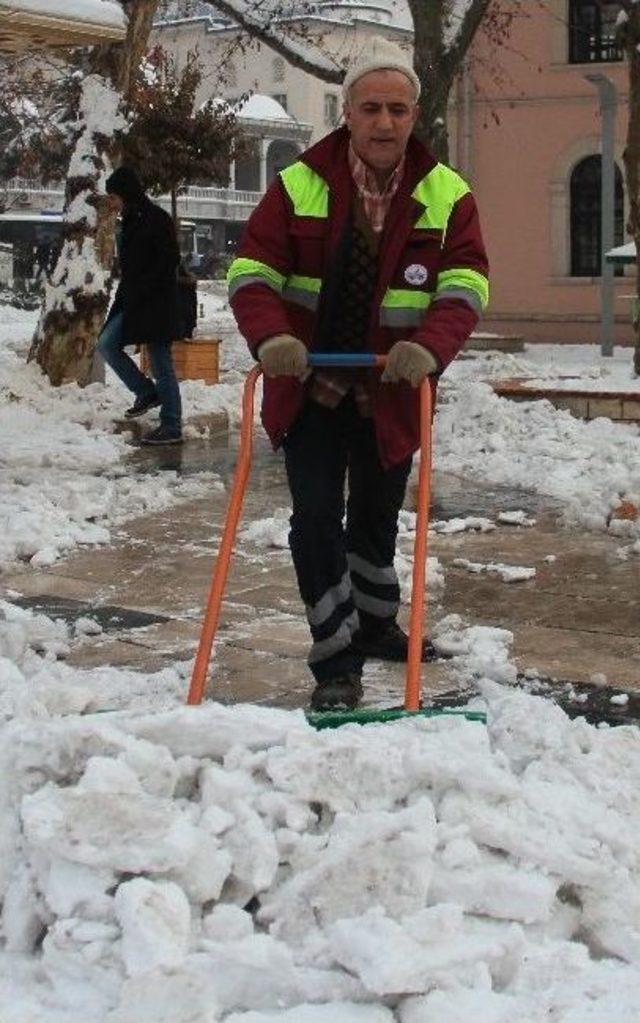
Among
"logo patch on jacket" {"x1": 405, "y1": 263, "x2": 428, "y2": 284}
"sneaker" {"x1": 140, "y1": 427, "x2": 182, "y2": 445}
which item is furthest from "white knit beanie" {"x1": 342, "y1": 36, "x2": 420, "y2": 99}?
"sneaker" {"x1": 140, "y1": 427, "x2": 182, "y2": 445}

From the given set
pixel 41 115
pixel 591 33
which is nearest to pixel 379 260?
pixel 591 33

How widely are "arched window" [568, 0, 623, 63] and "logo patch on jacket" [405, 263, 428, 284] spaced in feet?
75.7

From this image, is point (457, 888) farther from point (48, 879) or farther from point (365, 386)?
point (365, 386)

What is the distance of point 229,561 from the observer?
13.1 ft

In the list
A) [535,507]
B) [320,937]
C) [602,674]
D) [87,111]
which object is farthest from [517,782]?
[87,111]

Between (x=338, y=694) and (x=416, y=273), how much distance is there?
122 centimetres

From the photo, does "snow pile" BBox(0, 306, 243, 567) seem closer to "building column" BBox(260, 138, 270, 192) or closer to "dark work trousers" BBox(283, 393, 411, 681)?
"dark work trousers" BBox(283, 393, 411, 681)

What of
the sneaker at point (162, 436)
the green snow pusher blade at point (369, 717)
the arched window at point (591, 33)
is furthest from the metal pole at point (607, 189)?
the green snow pusher blade at point (369, 717)

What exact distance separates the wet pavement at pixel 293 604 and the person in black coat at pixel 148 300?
238 cm

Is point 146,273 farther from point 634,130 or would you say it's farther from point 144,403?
point 634,130

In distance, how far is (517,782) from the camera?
10.3ft

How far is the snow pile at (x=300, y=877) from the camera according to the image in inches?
104

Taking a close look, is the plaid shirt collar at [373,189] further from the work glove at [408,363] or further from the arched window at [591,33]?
the arched window at [591,33]

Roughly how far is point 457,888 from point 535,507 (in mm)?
5709
